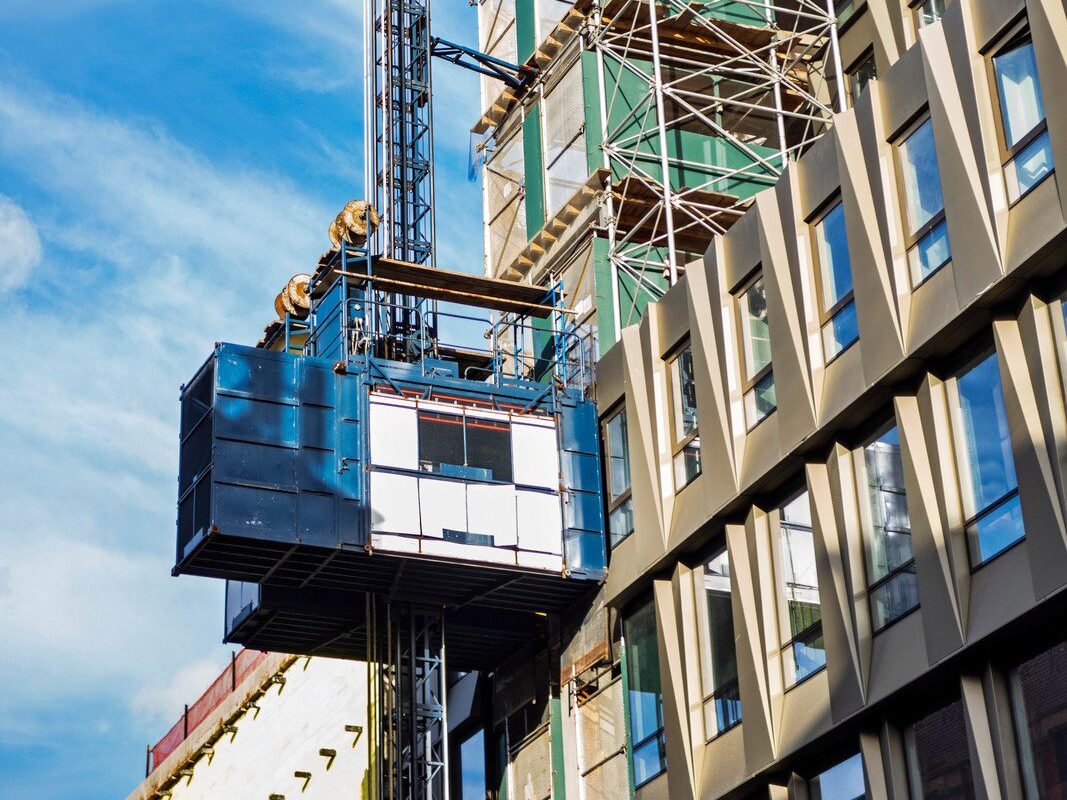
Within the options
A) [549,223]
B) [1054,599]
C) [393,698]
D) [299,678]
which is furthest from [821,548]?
[299,678]

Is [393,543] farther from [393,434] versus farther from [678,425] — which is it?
[678,425]

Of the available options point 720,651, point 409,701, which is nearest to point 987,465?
point 720,651

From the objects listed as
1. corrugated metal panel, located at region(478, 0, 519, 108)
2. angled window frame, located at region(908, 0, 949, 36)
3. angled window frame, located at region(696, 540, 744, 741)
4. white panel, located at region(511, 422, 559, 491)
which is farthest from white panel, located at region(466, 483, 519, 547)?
corrugated metal panel, located at region(478, 0, 519, 108)

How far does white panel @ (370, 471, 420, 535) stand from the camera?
38281 millimetres

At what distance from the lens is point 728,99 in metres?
48.2

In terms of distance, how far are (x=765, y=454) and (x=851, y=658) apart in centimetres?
518

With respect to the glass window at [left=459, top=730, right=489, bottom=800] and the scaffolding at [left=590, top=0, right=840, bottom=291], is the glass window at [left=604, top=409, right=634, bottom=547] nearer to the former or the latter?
the scaffolding at [left=590, top=0, right=840, bottom=291]

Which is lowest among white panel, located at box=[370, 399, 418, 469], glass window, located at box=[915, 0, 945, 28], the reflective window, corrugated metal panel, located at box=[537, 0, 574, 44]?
white panel, located at box=[370, 399, 418, 469]

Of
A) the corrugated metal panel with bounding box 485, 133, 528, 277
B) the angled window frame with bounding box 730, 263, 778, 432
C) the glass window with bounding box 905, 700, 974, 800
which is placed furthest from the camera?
the corrugated metal panel with bounding box 485, 133, 528, 277

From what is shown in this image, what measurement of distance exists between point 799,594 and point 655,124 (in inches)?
743

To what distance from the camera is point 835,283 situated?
3278cm

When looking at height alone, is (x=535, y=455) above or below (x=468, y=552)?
above

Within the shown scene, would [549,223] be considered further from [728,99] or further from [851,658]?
[851,658]

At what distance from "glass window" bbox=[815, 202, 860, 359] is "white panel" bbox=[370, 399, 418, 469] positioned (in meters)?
10.5
